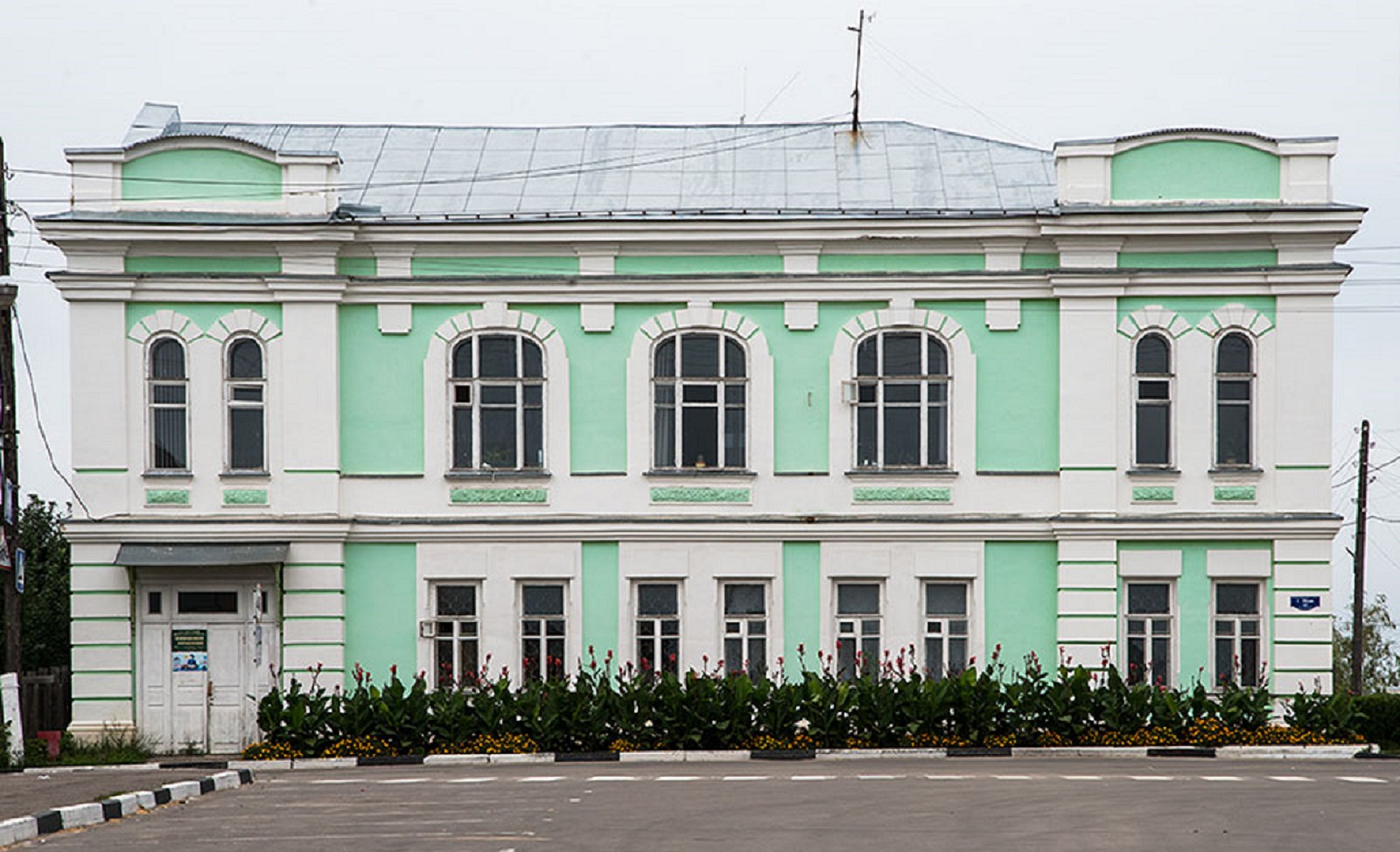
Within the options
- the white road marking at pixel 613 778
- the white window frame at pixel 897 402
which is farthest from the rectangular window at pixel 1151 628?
the white road marking at pixel 613 778

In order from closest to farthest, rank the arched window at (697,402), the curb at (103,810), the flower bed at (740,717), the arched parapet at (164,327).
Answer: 1. the curb at (103,810)
2. the flower bed at (740,717)
3. the arched parapet at (164,327)
4. the arched window at (697,402)

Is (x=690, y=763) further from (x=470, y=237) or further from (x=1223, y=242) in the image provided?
(x=1223, y=242)

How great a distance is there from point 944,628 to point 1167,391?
454 cm

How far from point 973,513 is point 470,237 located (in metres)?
7.98

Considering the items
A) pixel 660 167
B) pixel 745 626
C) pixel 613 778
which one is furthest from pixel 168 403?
pixel 613 778

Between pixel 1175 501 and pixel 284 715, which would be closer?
pixel 284 715

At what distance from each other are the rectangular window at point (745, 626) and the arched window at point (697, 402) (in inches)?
69.9

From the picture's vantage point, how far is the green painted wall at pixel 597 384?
25.7 meters

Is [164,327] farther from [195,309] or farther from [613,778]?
[613,778]

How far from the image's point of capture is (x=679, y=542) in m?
25.5

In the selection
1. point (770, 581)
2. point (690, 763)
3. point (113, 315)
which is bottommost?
point (690, 763)

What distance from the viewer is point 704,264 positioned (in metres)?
25.7

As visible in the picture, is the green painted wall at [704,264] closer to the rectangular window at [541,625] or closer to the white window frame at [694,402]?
the white window frame at [694,402]

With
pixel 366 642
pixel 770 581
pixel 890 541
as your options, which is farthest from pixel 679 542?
pixel 366 642
